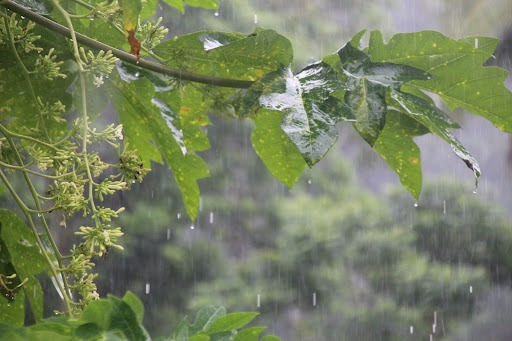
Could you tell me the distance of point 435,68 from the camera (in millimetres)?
521

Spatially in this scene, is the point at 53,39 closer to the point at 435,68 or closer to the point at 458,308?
the point at 435,68

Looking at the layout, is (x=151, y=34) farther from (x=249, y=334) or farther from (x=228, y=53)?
(x=249, y=334)

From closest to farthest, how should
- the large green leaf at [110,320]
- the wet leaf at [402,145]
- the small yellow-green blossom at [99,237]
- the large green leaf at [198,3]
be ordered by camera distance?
the large green leaf at [110,320] < the small yellow-green blossom at [99,237] < the wet leaf at [402,145] < the large green leaf at [198,3]

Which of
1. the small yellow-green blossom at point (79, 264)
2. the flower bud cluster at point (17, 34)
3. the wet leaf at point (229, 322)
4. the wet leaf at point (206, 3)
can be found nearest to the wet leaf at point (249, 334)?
the wet leaf at point (229, 322)

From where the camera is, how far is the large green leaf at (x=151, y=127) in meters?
0.57

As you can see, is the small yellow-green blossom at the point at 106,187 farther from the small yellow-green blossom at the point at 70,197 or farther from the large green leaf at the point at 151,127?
the large green leaf at the point at 151,127

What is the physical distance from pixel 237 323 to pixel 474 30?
18.3 feet

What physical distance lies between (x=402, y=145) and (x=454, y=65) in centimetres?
6

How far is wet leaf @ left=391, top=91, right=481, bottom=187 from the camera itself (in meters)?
0.46

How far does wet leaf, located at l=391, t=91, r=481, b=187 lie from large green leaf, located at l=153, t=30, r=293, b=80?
0.08m

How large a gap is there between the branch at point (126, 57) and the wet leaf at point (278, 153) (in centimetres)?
5

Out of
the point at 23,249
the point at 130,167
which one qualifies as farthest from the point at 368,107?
the point at 23,249

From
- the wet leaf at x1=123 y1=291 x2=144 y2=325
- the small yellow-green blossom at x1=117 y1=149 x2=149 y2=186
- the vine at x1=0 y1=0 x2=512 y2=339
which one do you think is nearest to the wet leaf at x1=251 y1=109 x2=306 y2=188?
the vine at x1=0 y1=0 x2=512 y2=339

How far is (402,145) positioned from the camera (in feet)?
1.71
